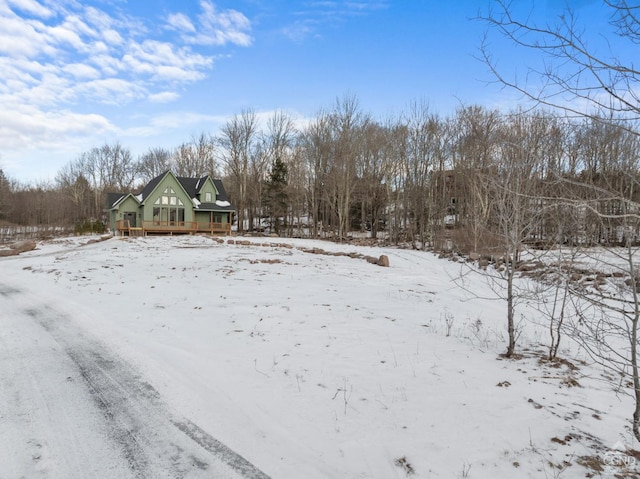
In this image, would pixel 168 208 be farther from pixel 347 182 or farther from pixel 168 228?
pixel 347 182

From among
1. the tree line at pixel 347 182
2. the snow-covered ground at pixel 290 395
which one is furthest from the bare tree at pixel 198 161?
the snow-covered ground at pixel 290 395

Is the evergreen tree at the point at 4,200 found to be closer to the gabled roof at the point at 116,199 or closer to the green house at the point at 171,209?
the gabled roof at the point at 116,199

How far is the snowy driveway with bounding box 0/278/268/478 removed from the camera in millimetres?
2725

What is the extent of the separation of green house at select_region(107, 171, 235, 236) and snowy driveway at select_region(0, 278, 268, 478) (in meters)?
31.0

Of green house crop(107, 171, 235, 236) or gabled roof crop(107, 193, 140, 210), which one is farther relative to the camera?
gabled roof crop(107, 193, 140, 210)

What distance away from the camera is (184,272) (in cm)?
1164

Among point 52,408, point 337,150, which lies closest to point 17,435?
point 52,408

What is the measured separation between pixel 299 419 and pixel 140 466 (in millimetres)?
1399

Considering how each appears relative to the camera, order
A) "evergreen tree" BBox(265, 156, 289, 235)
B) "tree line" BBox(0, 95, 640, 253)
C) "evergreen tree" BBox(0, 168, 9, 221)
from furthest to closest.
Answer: "evergreen tree" BBox(0, 168, 9, 221) → "evergreen tree" BBox(265, 156, 289, 235) → "tree line" BBox(0, 95, 640, 253)

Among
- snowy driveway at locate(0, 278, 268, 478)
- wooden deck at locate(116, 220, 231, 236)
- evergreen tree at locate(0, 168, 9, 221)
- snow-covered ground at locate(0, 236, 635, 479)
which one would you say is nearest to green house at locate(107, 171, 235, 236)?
wooden deck at locate(116, 220, 231, 236)

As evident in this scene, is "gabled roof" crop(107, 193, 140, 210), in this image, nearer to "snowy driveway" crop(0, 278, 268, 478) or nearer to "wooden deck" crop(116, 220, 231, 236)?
"wooden deck" crop(116, 220, 231, 236)

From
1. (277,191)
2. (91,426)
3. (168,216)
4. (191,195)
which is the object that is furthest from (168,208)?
(91,426)

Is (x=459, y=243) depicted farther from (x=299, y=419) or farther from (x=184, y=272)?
(x=299, y=419)

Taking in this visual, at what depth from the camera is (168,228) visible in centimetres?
3391
